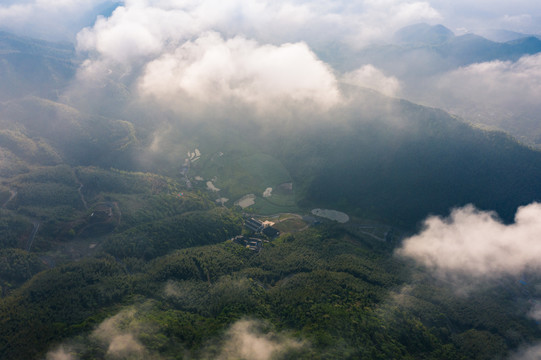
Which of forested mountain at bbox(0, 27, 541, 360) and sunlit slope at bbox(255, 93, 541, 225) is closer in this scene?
forested mountain at bbox(0, 27, 541, 360)

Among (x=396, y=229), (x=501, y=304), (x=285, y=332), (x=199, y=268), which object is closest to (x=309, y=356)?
(x=285, y=332)

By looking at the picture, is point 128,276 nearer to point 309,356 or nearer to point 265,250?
point 265,250

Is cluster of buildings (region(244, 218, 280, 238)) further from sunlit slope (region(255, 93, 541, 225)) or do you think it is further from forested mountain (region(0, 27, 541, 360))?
sunlit slope (region(255, 93, 541, 225))

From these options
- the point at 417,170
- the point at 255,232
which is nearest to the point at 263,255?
the point at 255,232

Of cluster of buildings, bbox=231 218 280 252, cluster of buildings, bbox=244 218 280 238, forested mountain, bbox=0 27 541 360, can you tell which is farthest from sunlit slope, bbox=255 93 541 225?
cluster of buildings, bbox=231 218 280 252

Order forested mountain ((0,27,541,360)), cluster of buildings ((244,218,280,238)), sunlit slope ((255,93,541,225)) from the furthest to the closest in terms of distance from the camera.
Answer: sunlit slope ((255,93,541,225)) < cluster of buildings ((244,218,280,238)) < forested mountain ((0,27,541,360))

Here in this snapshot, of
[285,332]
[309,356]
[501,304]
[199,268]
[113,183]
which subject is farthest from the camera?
[113,183]

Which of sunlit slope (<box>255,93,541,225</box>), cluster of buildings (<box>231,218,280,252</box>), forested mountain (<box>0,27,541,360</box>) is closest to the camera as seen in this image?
forested mountain (<box>0,27,541,360</box>)

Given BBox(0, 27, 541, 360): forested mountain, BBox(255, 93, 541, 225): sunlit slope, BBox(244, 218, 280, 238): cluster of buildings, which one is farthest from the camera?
BBox(255, 93, 541, 225): sunlit slope

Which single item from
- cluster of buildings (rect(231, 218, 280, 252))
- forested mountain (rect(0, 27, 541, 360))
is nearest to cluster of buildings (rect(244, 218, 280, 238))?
cluster of buildings (rect(231, 218, 280, 252))

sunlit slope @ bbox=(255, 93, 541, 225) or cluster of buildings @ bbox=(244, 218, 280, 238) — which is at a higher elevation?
sunlit slope @ bbox=(255, 93, 541, 225)

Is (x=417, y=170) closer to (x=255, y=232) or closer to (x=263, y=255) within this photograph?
(x=255, y=232)
